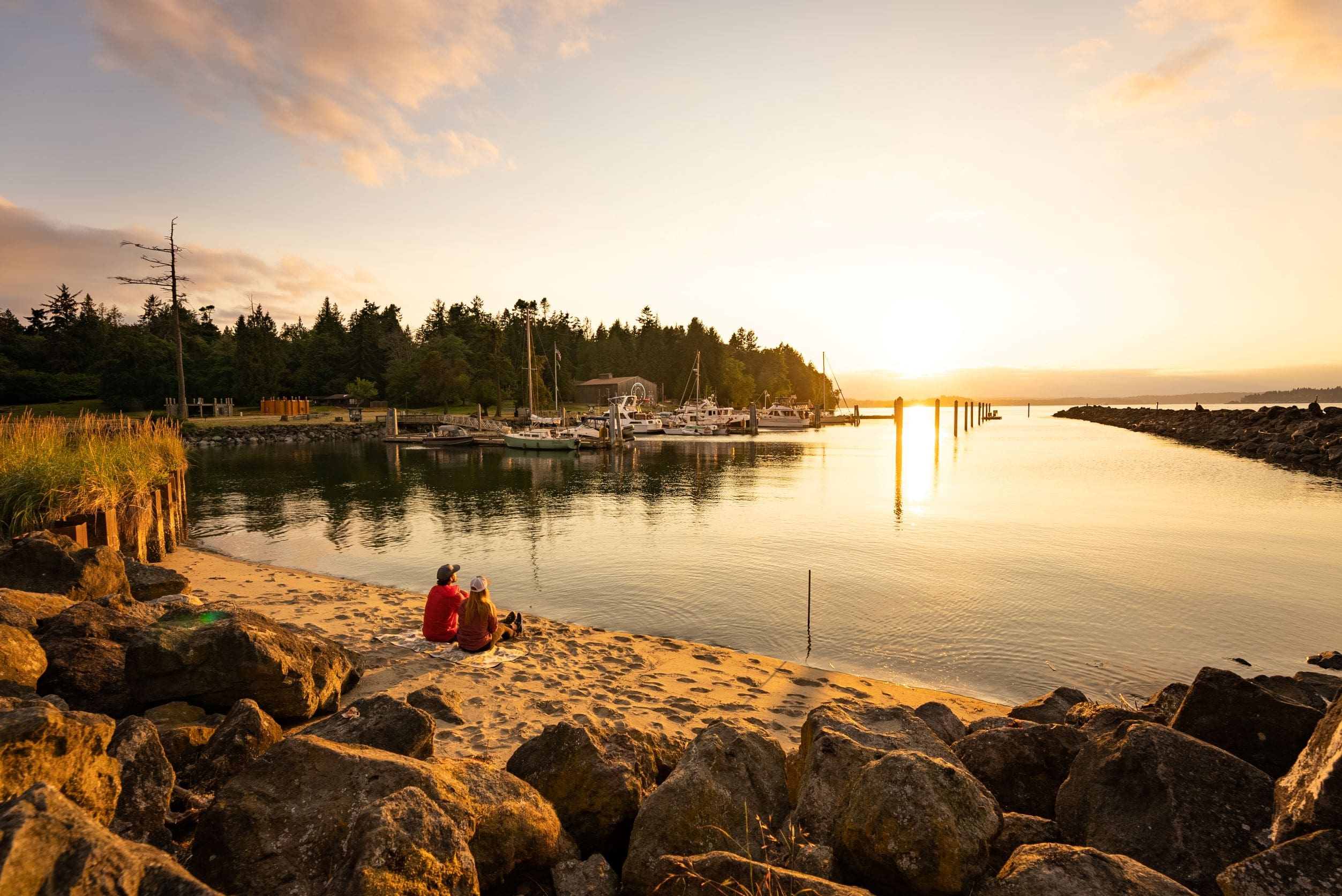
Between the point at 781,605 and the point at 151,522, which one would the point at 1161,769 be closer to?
the point at 781,605

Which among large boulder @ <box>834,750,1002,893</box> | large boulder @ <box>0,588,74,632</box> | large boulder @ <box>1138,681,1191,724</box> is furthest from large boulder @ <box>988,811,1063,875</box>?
large boulder @ <box>0,588,74,632</box>

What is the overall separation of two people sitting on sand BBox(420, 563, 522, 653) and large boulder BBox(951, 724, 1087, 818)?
25.1 feet

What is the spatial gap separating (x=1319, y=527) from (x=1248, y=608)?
1524 cm

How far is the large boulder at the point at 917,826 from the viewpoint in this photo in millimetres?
3717

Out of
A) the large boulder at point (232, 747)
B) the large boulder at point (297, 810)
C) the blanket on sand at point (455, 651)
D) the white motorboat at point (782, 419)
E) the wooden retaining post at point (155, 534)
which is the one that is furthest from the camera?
the white motorboat at point (782, 419)

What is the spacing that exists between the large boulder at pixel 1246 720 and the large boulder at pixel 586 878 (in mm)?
4638

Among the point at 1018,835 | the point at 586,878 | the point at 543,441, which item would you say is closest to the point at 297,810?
the point at 586,878

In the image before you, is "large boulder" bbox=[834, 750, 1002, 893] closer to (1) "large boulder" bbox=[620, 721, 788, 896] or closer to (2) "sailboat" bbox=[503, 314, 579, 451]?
(1) "large boulder" bbox=[620, 721, 788, 896]

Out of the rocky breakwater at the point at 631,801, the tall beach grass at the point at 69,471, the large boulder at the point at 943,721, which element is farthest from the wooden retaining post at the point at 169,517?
the large boulder at the point at 943,721

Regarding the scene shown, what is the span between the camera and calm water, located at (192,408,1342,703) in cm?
1277

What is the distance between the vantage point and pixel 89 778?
145 inches

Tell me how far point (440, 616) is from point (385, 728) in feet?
19.8

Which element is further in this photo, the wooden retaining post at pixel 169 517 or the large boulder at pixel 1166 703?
the wooden retaining post at pixel 169 517

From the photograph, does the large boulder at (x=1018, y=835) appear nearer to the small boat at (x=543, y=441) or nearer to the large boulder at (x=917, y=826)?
the large boulder at (x=917, y=826)
